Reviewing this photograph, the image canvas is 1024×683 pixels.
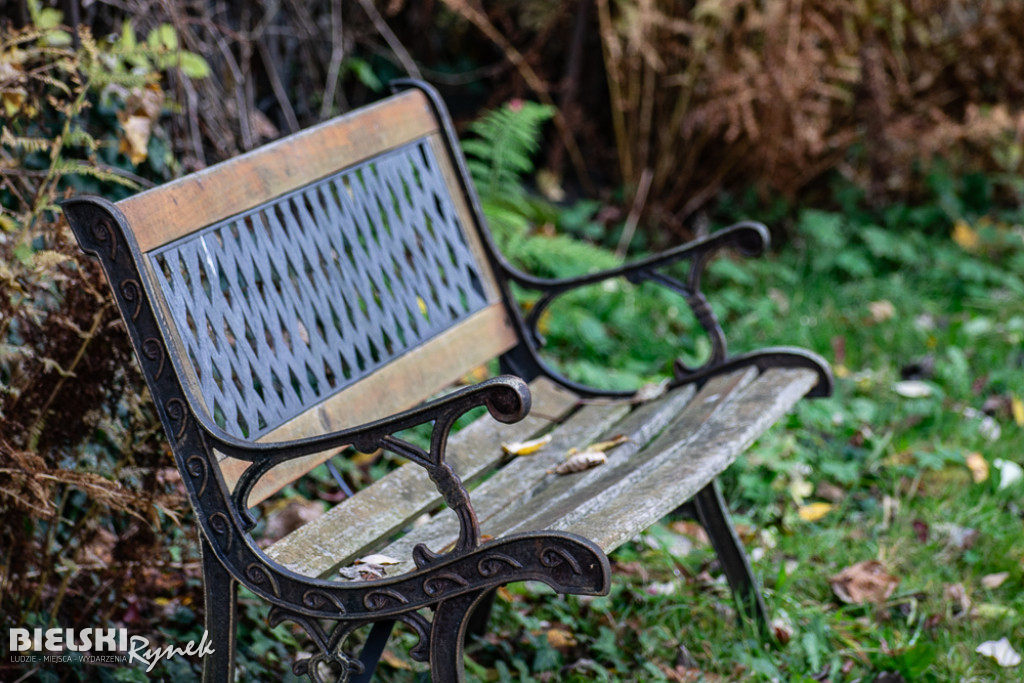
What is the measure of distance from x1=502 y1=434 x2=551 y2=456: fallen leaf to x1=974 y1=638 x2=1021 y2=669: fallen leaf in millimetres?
1170

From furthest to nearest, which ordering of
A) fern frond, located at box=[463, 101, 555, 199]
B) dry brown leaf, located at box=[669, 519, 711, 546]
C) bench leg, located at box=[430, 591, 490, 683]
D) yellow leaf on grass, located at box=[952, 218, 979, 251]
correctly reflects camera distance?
yellow leaf on grass, located at box=[952, 218, 979, 251], fern frond, located at box=[463, 101, 555, 199], dry brown leaf, located at box=[669, 519, 711, 546], bench leg, located at box=[430, 591, 490, 683]

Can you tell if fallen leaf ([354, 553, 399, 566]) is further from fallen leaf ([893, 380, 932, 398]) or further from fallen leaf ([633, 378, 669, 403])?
fallen leaf ([893, 380, 932, 398])

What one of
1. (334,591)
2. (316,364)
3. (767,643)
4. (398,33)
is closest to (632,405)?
(767,643)

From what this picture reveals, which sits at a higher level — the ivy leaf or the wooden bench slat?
the ivy leaf

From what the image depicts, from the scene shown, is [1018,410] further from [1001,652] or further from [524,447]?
[524,447]

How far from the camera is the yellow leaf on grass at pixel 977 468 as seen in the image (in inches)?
128

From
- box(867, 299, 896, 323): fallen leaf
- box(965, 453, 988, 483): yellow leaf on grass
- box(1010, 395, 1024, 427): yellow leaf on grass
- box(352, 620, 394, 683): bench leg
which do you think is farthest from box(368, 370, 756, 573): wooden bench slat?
box(867, 299, 896, 323): fallen leaf

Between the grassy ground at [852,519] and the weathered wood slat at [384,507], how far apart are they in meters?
0.49

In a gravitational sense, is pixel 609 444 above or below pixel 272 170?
below

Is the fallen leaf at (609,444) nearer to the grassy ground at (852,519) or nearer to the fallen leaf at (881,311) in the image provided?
the grassy ground at (852,519)

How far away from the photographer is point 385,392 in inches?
93.8

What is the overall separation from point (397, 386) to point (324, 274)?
0.31 meters

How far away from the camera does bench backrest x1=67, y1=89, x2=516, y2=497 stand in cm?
196

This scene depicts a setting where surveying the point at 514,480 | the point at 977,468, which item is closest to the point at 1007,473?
the point at 977,468
